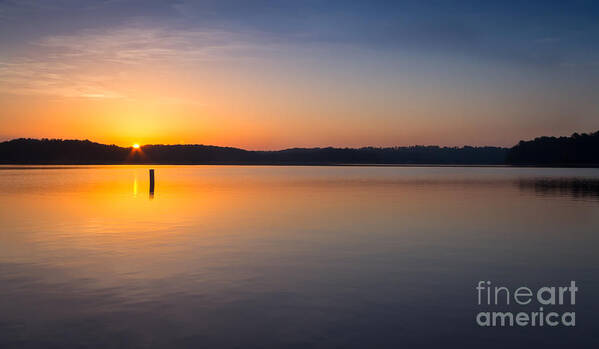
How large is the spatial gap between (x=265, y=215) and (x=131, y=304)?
14.0 metres

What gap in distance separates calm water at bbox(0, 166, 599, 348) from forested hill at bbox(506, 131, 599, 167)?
160927mm

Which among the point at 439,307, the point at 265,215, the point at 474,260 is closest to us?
the point at 439,307

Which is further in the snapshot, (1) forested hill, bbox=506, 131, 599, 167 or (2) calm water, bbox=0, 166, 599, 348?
(1) forested hill, bbox=506, 131, 599, 167

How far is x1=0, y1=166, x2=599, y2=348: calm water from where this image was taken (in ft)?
23.4

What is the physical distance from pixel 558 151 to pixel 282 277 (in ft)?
611

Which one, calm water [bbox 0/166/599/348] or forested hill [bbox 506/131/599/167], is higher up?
forested hill [bbox 506/131/599/167]

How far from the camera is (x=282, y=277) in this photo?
10711 millimetres

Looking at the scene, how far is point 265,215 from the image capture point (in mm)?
22438

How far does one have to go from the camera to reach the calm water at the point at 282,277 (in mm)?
7129

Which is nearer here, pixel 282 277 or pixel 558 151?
pixel 282 277

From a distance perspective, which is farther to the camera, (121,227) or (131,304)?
(121,227)

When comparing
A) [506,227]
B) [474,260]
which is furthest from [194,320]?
[506,227]

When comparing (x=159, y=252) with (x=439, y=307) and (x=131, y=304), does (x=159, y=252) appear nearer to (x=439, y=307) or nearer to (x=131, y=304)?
(x=131, y=304)

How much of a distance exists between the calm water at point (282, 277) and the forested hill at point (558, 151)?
160927 millimetres
